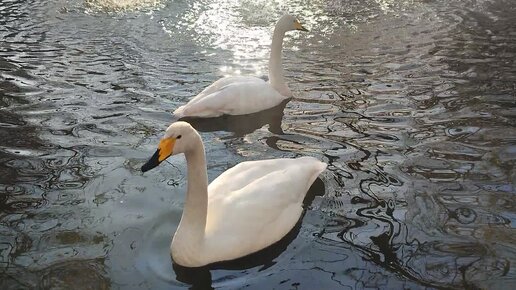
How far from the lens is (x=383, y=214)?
21.0 ft

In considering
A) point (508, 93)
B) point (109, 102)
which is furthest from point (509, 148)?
point (109, 102)

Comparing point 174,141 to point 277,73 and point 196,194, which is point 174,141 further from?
point 277,73

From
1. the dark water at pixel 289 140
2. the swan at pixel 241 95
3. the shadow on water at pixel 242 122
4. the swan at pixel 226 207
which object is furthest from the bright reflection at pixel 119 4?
the swan at pixel 226 207

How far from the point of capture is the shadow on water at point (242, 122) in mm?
8930

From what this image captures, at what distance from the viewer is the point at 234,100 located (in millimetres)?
9188

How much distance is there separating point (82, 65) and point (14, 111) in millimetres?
2252

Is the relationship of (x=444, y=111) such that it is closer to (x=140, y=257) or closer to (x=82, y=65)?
(x=140, y=257)

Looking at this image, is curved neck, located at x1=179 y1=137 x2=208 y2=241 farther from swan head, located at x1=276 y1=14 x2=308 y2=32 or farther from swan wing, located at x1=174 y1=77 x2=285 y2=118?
swan head, located at x1=276 y1=14 x2=308 y2=32

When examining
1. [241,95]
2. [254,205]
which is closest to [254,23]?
[241,95]

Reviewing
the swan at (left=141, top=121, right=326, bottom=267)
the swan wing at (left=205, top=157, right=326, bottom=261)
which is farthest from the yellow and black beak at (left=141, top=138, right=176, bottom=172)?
the swan wing at (left=205, top=157, right=326, bottom=261)

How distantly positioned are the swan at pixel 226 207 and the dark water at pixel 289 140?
6.7 inches

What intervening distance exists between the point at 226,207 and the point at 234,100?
3618 mm

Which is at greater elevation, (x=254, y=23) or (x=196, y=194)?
(x=254, y=23)

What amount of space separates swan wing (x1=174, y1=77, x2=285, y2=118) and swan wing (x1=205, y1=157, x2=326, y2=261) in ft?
8.54
